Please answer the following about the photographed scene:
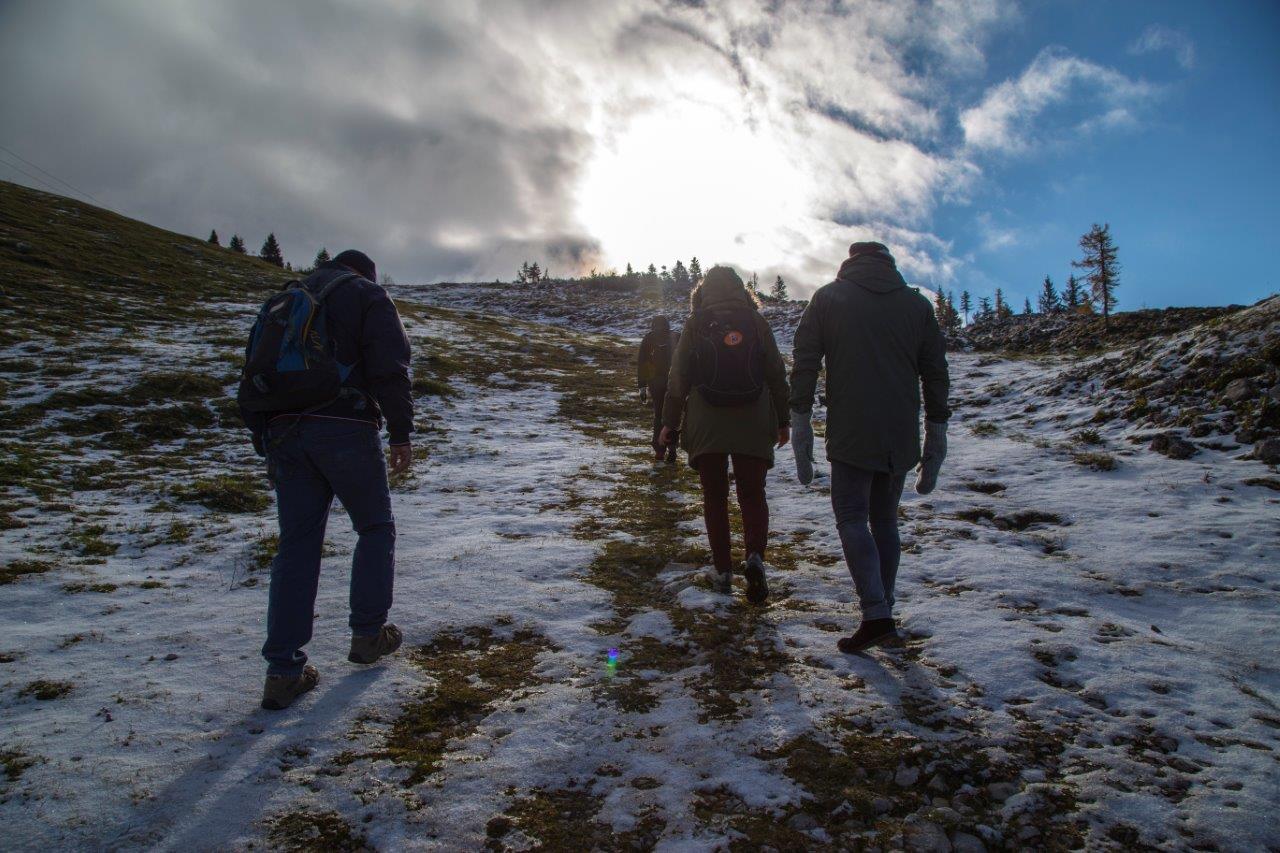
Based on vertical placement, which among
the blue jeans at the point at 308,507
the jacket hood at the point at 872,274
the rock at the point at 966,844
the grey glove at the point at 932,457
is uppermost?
the jacket hood at the point at 872,274

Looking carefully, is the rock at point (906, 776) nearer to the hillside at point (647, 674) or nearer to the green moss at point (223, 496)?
the hillside at point (647, 674)

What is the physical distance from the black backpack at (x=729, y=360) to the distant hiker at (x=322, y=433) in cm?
230

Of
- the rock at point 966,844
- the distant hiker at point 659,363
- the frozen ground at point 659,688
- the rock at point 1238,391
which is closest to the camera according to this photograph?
the rock at point 966,844

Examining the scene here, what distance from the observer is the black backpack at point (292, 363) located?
322 cm

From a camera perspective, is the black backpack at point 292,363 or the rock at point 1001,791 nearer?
the rock at point 1001,791

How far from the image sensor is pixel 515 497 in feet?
26.3

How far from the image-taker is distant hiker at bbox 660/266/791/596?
4.63 metres

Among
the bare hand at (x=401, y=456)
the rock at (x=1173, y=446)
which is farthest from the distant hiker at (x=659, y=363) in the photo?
the rock at (x=1173, y=446)

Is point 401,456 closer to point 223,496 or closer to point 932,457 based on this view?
point 932,457

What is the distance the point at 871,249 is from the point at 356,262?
3.64 metres

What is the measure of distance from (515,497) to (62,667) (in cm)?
495

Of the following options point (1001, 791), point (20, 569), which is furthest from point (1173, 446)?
point (20, 569)

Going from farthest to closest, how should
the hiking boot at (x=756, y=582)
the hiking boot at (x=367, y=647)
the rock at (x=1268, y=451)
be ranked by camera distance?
the rock at (x=1268, y=451) → the hiking boot at (x=756, y=582) → the hiking boot at (x=367, y=647)

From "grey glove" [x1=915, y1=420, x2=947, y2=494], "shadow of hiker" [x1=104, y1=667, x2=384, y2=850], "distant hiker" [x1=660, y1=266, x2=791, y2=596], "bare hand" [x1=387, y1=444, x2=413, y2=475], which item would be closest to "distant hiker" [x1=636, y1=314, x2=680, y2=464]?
"distant hiker" [x1=660, y1=266, x2=791, y2=596]
